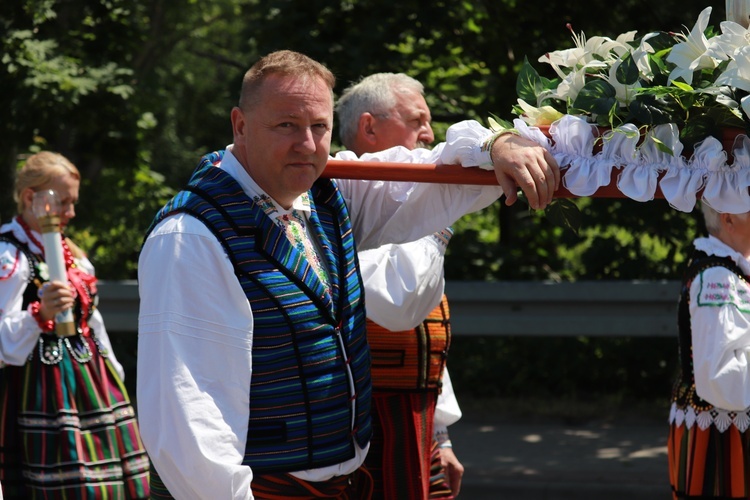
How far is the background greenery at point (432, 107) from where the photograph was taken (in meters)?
7.27

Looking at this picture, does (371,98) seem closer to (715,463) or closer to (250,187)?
(250,187)

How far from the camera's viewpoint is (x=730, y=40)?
2432 millimetres

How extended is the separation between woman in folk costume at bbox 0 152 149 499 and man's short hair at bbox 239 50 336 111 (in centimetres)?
236

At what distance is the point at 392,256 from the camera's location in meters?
3.42

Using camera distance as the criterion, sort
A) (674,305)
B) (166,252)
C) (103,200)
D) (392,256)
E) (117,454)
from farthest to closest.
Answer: (103,200) < (674,305) < (117,454) < (392,256) < (166,252)

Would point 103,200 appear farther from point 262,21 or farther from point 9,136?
point 262,21

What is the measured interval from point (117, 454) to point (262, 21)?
12.4 feet

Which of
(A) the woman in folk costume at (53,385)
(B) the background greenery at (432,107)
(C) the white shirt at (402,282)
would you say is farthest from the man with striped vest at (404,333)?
(B) the background greenery at (432,107)

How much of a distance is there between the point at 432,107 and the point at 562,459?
296cm

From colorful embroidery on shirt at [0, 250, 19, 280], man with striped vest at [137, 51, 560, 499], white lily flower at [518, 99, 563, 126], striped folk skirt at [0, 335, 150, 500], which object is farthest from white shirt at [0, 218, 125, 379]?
white lily flower at [518, 99, 563, 126]

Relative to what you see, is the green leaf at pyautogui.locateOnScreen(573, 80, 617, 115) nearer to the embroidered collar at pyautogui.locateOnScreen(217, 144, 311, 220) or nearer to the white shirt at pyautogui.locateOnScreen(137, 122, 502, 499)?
the embroidered collar at pyautogui.locateOnScreen(217, 144, 311, 220)

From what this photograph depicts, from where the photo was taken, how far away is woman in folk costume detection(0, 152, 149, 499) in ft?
15.3

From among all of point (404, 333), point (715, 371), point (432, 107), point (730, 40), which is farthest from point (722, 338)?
point (432, 107)

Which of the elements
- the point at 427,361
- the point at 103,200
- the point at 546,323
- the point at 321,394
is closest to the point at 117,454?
the point at 427,361
